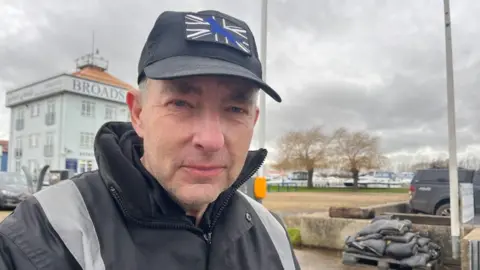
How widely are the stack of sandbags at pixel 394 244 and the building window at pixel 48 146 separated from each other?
121 feet

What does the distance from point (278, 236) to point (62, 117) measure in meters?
39.9

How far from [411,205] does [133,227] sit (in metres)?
12.0

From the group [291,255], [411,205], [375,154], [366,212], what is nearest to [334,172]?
[375,154]

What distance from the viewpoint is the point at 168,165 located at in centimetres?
117

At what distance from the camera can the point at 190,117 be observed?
115cm

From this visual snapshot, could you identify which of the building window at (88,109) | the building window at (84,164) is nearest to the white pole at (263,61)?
the building window at (84,164)

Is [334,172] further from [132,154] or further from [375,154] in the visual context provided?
[132,154]

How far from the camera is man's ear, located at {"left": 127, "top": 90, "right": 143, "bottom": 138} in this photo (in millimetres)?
1269

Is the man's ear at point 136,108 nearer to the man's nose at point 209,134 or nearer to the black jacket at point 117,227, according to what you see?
the black jacket at point 117,227

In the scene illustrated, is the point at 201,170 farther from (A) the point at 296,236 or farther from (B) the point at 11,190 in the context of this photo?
(B) the point at 11,190

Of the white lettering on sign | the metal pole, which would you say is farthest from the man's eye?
the white lettering on sign

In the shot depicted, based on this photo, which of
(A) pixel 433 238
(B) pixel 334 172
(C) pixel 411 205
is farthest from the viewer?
(B) pixel 334 172

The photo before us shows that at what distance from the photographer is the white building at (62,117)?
38094 millimetres

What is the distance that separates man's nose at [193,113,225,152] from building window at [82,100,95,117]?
41.0 metres
